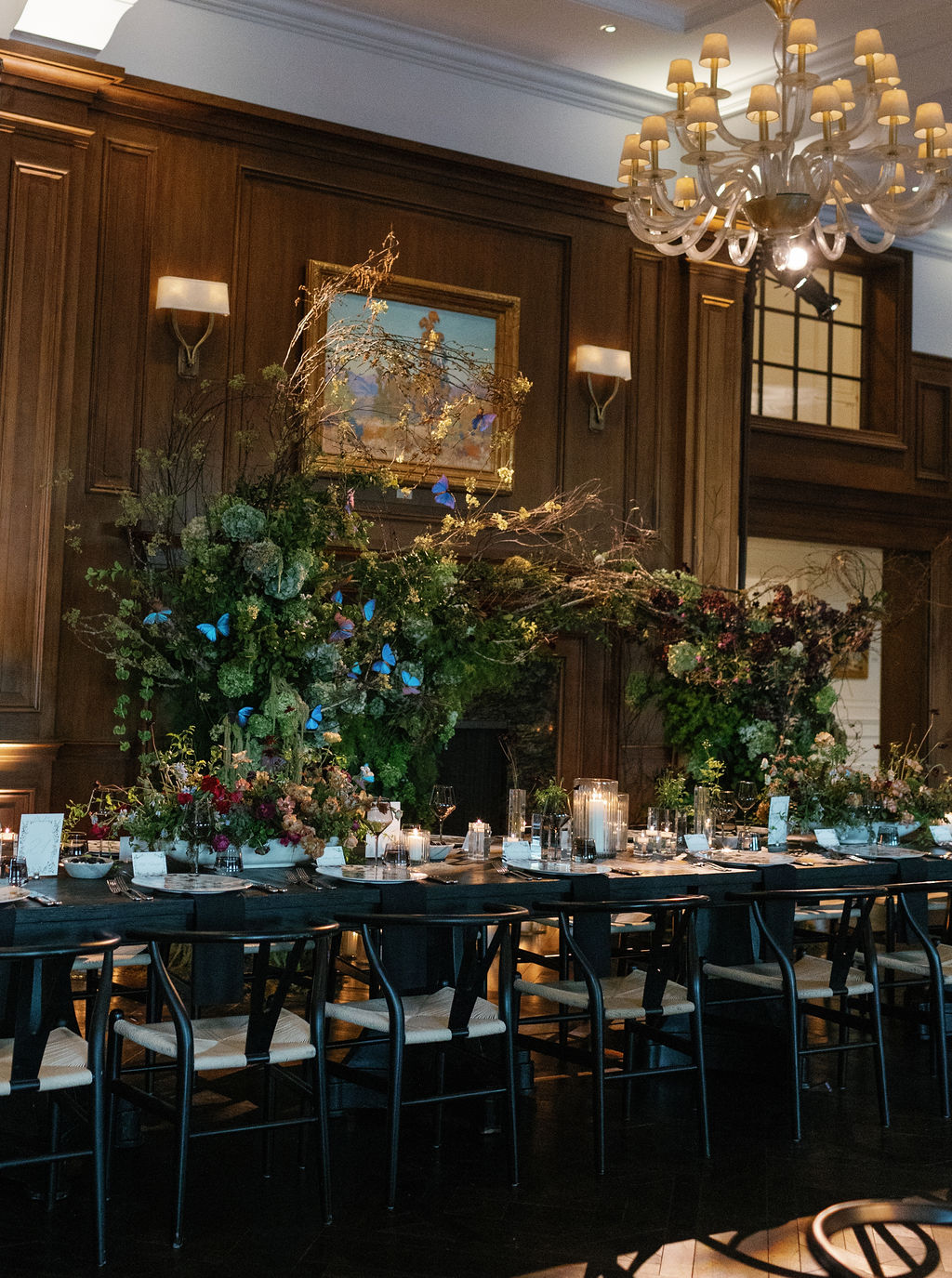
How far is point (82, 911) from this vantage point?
3.83 meters

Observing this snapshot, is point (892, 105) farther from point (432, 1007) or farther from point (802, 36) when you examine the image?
point (432, 1007)

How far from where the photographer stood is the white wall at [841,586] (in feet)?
34.7

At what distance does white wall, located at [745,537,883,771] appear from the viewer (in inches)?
416

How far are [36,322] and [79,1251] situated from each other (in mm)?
4626

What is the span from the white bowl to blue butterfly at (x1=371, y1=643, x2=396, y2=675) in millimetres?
1924

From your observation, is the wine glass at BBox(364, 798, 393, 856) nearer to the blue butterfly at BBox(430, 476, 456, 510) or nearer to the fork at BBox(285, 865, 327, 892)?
the fork at BBox(285, 865, 327, 892)

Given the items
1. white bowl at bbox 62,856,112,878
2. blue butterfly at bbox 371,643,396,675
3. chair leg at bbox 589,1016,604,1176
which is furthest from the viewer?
blue butterfly at bbox 371,643,396,675

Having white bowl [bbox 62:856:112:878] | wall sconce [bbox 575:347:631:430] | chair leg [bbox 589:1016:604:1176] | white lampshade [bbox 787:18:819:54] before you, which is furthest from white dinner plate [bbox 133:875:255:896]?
wall sconce [bbox 575:347:631:430]

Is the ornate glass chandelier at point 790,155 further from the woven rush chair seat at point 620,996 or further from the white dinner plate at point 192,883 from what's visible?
the white dinner plate at point 192,883

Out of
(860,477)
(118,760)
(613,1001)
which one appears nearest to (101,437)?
(118,760)

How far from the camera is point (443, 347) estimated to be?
7617mm

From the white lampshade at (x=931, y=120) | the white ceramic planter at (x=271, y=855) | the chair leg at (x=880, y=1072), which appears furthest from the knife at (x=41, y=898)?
the white lampshade at (x=931, y=120)

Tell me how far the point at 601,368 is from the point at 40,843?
491cm

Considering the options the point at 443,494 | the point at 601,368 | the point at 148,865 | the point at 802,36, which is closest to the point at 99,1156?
the point at 148,865
